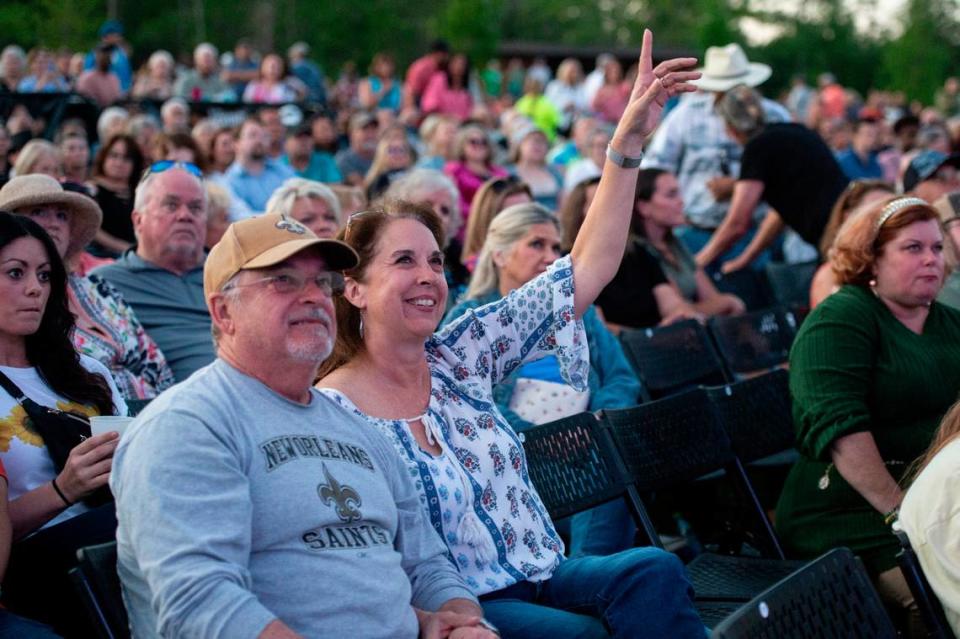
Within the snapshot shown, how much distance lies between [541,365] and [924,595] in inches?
86.3

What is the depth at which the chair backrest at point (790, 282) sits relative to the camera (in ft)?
25.8

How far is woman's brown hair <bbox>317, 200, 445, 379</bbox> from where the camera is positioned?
10.7ft

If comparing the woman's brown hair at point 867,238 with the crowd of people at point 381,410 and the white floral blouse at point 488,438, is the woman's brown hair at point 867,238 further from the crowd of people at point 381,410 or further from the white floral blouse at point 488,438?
the white floral blouse at point 488,438

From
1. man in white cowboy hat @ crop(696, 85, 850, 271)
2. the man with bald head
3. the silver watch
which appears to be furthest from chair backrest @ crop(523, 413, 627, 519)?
man in white cowboy hat @ crop(696, 85, 850, 271)

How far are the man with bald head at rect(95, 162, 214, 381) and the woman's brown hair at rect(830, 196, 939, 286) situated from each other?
8.19 feet

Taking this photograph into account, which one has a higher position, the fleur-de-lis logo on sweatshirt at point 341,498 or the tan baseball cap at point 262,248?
the tan baseball cap at point 262,248

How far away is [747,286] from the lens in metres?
8.14

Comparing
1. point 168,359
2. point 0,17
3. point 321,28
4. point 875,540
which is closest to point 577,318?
point 875,540

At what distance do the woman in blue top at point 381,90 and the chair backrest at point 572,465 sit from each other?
1476 centimetres

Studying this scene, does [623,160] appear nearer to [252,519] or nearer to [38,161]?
[252,519]

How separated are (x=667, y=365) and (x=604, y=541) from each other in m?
1.36

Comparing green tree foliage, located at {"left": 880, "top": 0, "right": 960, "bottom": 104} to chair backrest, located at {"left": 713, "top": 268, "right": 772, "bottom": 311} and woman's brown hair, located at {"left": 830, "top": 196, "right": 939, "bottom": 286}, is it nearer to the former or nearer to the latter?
chair backrest, located at {"left": 713, "top": 268, "right": 772, "bottom": 311}

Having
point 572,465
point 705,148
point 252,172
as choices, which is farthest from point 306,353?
point 252,172

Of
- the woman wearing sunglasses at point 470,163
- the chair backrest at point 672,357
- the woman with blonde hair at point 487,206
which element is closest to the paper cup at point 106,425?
the chair backrest at point 672,357
